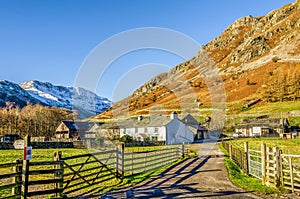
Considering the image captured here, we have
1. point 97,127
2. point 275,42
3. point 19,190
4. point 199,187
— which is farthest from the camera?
point 275,42

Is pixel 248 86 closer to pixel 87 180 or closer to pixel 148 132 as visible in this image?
pixel 148 132

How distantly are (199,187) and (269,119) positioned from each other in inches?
2703

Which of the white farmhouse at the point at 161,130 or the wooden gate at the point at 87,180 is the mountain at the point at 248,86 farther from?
the wooden gate at the point at 87,180

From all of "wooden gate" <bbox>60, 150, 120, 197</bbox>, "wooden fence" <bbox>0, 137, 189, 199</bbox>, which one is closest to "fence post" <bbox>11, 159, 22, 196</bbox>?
"wooden fence" <bbox>0, 137, 189, 199</bbox>

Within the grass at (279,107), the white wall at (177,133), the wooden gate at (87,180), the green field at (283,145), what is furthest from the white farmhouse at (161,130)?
the wooden gate at (87,180)

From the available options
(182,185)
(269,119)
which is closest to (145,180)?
(182,185)

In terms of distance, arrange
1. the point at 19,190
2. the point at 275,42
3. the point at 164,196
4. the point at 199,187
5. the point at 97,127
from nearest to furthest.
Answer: the point at 19,190, the point at 164,196, the point at 199,187, the point at 97,127, the point at 275,42

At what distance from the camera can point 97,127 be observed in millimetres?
66000

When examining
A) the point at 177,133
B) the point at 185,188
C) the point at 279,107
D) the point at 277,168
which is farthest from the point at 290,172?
the point at 279,107

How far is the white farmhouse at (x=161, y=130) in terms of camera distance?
5422 centimetres

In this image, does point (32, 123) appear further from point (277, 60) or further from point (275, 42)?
point (275, 42)

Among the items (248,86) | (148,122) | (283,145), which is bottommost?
(283,145)

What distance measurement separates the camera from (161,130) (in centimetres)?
5444

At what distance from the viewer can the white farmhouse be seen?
5422 centimetres
